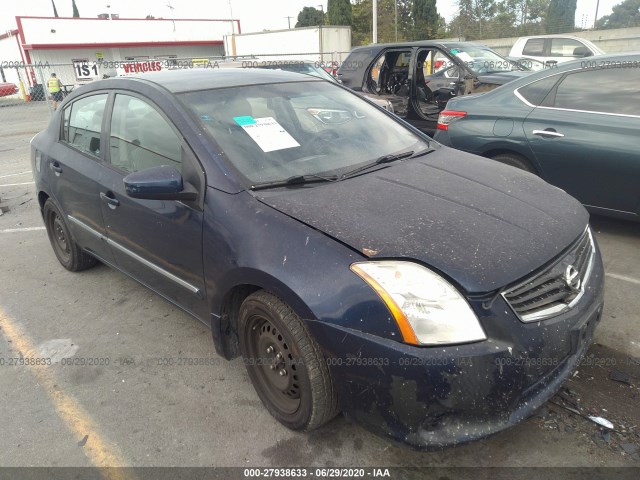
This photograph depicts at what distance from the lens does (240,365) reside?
295 centimetres

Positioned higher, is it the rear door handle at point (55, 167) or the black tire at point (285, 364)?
the rear door handle at point (55, 167)

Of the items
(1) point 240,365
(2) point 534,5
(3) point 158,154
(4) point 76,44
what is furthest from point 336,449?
(2) point 534,5

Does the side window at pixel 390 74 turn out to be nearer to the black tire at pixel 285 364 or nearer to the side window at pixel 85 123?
the side window at pixel 85 123

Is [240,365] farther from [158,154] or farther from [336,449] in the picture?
[158,154]

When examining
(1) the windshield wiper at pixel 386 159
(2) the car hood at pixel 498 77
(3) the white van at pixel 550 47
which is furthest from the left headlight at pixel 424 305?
(3) the white van at pixel 550 47

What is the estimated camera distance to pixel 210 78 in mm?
3080

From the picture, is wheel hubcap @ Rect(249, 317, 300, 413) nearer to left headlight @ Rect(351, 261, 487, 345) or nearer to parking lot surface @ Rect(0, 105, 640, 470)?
parking lot surface @ Rect(0, 105, 640, 470)

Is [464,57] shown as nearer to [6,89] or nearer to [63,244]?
[63,244]

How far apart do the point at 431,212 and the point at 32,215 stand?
18.4ft

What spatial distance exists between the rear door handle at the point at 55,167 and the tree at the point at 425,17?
133 feet

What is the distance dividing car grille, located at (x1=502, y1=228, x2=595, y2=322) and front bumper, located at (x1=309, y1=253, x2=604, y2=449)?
4 centimetres

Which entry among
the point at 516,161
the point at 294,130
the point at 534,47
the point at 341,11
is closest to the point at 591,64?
the point at 516,161

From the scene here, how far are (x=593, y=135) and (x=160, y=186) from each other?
3.56 meters

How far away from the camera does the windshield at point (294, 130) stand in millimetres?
2590
